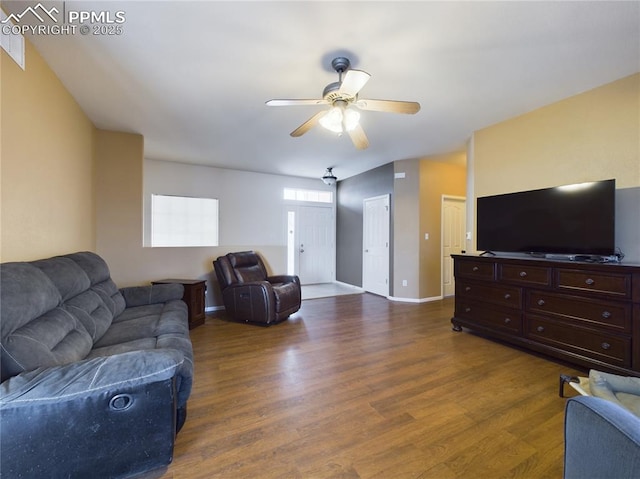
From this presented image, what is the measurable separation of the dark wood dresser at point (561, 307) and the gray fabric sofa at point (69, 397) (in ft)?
9.70

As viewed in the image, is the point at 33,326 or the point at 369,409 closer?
the point at 33,326

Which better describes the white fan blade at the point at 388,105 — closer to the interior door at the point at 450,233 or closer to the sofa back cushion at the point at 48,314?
the sofa back cushion at the point at 48,314

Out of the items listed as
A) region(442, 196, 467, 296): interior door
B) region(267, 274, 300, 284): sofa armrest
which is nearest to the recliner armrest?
region(267, 274, 300, 284): sofa armrest

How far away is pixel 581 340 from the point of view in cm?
221

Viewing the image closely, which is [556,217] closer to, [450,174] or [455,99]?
[455,99]

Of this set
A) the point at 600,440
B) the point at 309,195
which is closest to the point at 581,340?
the point at 600,440

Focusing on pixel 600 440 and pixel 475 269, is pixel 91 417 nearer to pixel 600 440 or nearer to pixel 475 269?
pixel 600 440

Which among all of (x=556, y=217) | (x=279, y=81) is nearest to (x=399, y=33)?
(x=279, y=81)

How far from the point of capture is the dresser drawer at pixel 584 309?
2.01 meters

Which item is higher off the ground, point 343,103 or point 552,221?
point 343,103

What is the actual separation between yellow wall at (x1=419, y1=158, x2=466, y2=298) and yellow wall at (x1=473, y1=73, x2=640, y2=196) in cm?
132

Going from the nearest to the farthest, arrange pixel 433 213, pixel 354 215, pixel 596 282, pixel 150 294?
1. pixel 596 282
2. pixel 150 294
3. pixel 433 213
4. pixel 354 215

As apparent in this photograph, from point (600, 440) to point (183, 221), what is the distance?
552 centimetres

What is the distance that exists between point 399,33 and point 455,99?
46.8 inches
